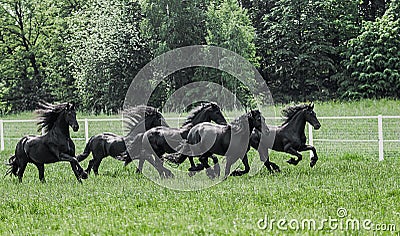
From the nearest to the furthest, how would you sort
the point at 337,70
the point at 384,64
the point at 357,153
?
the point at 357,153
the point at 384,64
the point at 337,70

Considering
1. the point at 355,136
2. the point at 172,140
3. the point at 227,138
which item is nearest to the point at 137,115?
the point at 172,140

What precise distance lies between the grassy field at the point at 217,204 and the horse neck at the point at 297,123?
0.87 metres

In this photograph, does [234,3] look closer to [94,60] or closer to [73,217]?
[94,60]

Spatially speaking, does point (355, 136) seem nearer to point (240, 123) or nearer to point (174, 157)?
point (240, 123)

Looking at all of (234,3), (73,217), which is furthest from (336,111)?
(73,217)

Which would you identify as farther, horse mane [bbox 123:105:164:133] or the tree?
the tree

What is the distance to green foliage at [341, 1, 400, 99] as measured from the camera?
2981 cm

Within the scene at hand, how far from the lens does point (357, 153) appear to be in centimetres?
1478

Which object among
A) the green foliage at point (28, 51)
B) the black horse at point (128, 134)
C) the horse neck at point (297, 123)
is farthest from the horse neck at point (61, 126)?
the green foliage at point (28, 51)

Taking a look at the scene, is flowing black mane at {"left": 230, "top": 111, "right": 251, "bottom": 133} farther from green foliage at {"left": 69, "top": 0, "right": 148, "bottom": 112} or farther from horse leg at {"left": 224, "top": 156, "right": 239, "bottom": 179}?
green foliage at {"left": 69, "top": 0, "right": 148, "bottom": 112}

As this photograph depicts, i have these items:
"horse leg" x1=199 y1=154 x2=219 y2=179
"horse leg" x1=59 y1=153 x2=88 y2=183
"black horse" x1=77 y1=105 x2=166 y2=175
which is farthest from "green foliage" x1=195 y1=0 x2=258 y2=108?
"horse leg" x1=59 y1=153 x2=88 y2=183

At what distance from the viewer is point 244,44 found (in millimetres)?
30984

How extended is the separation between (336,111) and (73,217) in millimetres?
17569

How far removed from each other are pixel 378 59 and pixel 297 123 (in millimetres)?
20202
